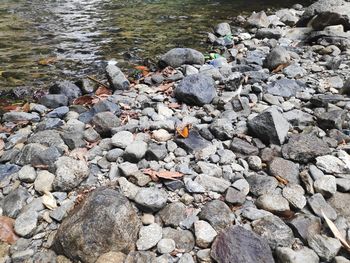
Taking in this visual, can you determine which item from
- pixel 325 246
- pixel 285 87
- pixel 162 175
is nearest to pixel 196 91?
pixel 285 87

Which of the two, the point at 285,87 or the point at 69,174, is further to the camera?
the point at 285,87

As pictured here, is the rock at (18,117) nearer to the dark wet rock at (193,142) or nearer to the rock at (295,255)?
the dark wet rock at (193,142)

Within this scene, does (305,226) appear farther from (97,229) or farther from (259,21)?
(259,21)

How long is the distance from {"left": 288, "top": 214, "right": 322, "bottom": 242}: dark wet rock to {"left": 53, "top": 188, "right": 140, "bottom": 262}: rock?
4.16 ft

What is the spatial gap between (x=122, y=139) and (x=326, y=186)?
85.5 inches

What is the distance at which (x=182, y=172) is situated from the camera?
3443mm

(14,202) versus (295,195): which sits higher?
(295,195)

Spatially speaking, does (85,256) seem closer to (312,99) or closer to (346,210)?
(346,210)

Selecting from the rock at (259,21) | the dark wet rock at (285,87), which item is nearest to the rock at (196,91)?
the dark wet rock at (285,87)

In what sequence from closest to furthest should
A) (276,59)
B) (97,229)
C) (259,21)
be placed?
1. (97,229)
2. (276,59)
3. (259,21)

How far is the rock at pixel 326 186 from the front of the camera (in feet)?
10.1

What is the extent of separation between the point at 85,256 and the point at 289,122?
289cm

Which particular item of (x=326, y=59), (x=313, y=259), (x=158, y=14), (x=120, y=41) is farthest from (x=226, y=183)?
(x=158, y=14)

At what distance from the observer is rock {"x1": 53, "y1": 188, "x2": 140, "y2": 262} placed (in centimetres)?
257
